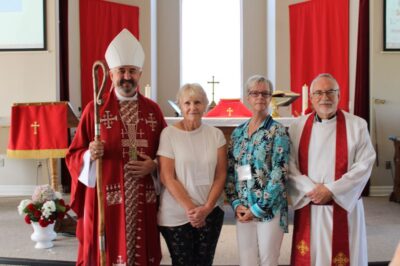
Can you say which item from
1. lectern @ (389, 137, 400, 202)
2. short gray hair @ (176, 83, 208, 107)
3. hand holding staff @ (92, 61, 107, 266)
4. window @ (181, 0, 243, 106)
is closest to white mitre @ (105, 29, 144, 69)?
hand holding staff @ (92, 61, 107, 266)

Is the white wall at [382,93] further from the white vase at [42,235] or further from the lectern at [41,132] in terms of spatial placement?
the white vase at [42,235]

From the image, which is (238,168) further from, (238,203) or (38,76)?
(38,76)

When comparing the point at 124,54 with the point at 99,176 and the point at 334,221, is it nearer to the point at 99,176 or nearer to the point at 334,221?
the point at 99,176

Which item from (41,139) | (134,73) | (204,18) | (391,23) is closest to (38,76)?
(41,139)

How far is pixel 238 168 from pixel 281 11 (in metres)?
5.50

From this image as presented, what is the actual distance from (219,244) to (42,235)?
1517 mm

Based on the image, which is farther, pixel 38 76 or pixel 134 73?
pixel 38 76

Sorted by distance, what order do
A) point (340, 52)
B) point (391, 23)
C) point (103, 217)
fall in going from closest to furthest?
point (103, 217) < point (391, 23) < point (340, 52)

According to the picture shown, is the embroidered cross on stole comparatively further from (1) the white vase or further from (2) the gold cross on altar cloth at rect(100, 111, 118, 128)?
(1) the white vase

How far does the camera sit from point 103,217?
2209mm

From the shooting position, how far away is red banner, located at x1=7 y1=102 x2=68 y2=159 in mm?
4191

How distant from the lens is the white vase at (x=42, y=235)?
12.0ft

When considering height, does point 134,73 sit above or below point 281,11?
below

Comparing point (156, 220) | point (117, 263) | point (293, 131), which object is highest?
point (293, 131)
